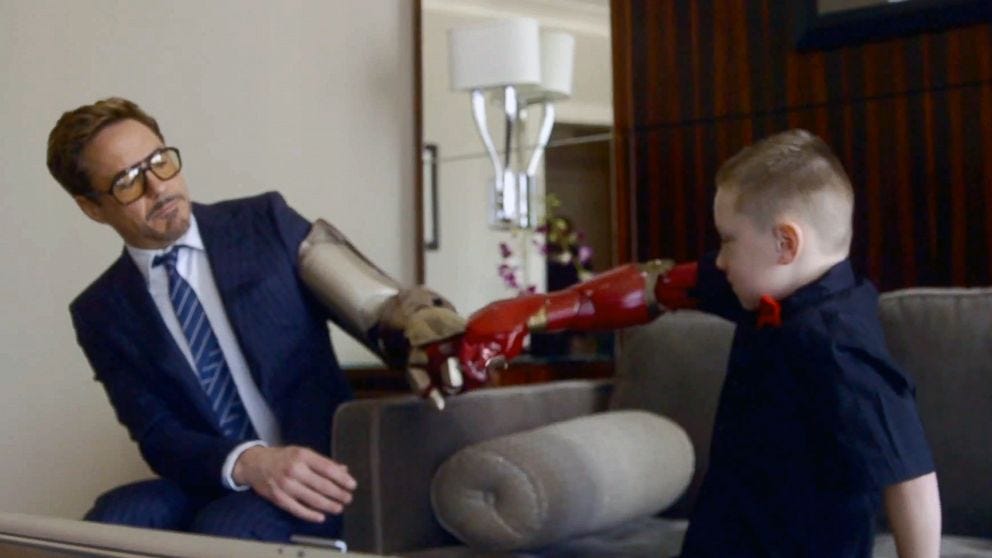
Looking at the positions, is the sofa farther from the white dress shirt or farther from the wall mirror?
the wall mirror

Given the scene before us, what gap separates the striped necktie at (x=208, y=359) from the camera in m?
1.85

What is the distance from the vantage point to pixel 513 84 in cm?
289

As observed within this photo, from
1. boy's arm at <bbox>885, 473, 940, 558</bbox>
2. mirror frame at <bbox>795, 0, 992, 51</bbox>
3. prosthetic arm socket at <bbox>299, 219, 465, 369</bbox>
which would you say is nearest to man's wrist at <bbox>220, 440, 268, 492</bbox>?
prosthetic arm socket at <bbox>299, 219, 465, 369</bbox>

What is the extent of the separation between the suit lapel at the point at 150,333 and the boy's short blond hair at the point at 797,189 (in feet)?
2.70

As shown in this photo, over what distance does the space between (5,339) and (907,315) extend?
191cm

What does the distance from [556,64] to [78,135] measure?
129 cm

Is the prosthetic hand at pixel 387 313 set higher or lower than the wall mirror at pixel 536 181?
lower

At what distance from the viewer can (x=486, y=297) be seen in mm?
3031

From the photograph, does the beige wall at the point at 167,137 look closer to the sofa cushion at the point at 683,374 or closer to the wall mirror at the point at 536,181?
the wall mirror at the point at 536,181

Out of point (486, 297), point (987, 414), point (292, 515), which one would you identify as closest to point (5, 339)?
point (486, 297)

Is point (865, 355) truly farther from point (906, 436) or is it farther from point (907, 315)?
point (907, 315)

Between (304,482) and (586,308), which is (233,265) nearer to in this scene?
(304,482)

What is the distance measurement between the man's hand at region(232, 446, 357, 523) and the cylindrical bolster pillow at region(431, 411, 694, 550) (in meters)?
0.16

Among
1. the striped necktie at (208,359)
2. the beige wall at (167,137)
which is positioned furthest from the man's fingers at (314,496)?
the beige wall at (167,137)
